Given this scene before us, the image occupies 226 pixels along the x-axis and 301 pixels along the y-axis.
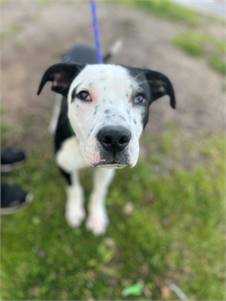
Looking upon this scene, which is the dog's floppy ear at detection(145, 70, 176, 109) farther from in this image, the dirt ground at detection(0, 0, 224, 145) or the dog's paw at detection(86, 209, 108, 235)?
the dirt ground at detection(0, 0, 224, 145)

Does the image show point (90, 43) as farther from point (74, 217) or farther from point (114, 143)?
point (114, 143)

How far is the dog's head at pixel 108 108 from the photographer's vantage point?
2.37 meters

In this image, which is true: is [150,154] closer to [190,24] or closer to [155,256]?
[155,256]

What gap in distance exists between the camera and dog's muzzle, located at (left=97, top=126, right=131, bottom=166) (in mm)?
2316

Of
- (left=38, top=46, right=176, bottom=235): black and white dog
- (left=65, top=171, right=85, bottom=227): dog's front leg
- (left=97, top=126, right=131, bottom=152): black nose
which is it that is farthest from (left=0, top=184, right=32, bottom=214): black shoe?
(left=97, top=126, right=131, bottom=152): black nose

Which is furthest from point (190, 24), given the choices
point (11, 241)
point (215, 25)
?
point (11, 241)

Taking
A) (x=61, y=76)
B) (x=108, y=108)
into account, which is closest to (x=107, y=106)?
(x=108, y=108)

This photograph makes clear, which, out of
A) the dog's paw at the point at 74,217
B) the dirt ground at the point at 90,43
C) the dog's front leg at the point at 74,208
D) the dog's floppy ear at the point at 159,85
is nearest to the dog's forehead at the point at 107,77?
the dog's floppy ear at the point at 159,85

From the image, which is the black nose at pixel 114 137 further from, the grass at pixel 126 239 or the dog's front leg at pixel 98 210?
the grass at pixel 126 239

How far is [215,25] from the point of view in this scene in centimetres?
688

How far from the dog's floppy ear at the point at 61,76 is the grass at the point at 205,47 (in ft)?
11.2

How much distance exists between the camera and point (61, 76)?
2.91 metres

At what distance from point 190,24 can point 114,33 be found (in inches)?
53.7

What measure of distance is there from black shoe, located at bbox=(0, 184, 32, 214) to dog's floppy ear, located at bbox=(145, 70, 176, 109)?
1.66 metres
